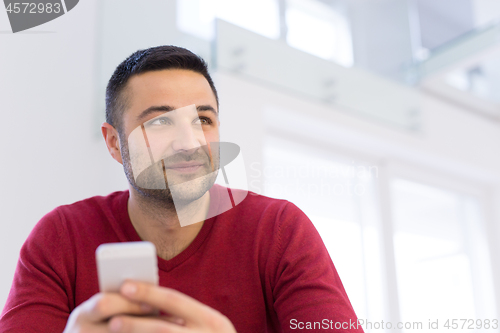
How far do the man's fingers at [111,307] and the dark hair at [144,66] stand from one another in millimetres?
574

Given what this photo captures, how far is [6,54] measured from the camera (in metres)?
1.54

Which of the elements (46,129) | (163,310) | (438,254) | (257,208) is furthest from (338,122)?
(163,310)

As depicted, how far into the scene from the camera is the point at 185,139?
906 mm

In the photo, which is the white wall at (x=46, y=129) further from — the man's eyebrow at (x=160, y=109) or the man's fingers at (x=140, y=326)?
the man's fingers at (x=140, y=326)


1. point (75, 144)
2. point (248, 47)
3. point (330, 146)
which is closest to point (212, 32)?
point (248, 47)

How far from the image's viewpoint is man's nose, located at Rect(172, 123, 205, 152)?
2.96 feet

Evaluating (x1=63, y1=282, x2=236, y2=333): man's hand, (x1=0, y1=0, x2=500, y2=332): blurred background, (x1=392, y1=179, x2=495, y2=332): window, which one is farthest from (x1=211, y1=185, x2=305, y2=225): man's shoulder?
(x1=392, y1=179, x2=495, y2=332): window

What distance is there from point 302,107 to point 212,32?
51 centimetres

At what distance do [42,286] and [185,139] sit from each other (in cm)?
35

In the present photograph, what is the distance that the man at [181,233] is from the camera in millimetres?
→ 794

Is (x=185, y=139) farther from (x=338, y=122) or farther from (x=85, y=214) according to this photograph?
(x=338, y=122)

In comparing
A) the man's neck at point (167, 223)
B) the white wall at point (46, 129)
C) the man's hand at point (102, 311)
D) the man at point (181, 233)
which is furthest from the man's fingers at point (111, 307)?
the white wall at point (46, 129)

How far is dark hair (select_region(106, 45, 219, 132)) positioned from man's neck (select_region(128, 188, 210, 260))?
0.18 m

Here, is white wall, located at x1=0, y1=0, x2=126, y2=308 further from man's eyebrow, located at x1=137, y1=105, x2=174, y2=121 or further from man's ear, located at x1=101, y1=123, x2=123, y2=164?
man's eyebrow, located at x1=137, y1=105, x2=174, y2=121
